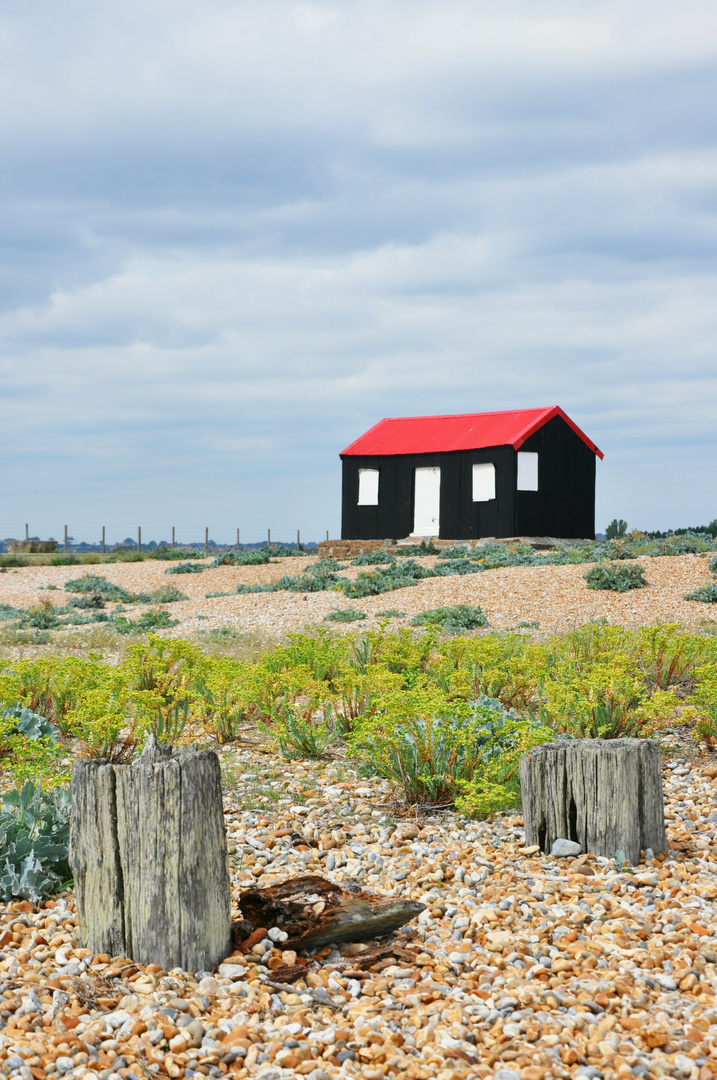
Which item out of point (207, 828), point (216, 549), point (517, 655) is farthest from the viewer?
point (216, 549)

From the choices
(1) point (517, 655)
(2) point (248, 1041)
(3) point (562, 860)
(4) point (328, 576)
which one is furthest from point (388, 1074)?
(4) point (328, 576)

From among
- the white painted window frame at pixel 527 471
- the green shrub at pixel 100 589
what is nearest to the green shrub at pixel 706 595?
the green shrub at pixel 100 589

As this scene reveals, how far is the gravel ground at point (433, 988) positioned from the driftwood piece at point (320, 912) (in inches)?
3.3

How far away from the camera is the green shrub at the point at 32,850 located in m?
3.61

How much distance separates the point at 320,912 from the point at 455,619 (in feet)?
27.3

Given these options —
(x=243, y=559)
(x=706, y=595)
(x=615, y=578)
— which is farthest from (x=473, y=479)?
(x=706, y=595)

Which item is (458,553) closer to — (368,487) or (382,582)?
(382,582)

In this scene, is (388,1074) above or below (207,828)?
below

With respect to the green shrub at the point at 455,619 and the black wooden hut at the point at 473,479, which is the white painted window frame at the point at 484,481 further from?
the green shrub at the point at 455,619

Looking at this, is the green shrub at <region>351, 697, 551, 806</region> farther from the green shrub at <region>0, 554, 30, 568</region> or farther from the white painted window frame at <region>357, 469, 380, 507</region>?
the green shrub at <region>0, 554, 30, 568</region>

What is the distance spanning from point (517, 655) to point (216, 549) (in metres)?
33.5

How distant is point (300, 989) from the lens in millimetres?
3029

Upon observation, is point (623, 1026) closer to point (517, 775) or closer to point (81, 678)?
point (517, 775)

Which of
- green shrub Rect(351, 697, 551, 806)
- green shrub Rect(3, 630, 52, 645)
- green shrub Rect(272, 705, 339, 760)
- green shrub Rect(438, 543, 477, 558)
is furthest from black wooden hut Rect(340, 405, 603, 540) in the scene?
green shrub Rect(351, 697, 551, 806)
